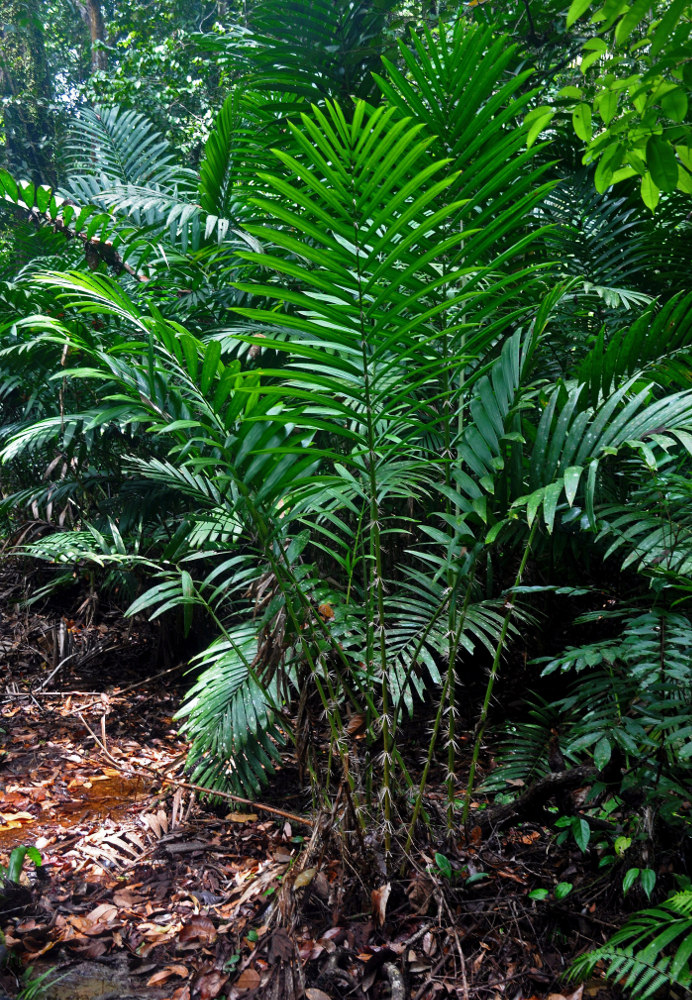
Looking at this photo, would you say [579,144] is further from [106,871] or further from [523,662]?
[106,871]

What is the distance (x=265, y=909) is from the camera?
1.75 meters

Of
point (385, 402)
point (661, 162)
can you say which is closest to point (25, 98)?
point (385, 402)

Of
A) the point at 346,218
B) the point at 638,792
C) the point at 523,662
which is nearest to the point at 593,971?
the point at 638,792

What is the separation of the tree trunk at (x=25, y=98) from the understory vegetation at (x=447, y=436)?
887 centimetres

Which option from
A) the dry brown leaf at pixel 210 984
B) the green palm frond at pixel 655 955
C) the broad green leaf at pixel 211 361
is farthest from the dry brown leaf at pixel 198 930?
the broad green leaf at pixel 211 361

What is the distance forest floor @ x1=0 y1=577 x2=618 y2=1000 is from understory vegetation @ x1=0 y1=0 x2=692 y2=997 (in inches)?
3.9

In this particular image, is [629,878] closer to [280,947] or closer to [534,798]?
[534,798]

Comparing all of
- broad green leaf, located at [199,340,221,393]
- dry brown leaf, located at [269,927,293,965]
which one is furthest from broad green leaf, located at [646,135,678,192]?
dry brown leaf, located at [269,927,293,965]

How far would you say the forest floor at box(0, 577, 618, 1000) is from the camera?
59.6 inches

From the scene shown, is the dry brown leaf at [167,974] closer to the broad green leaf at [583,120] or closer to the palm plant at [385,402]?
the palm plant at [385,402]

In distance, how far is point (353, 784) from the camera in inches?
64.5

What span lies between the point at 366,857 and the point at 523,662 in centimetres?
122

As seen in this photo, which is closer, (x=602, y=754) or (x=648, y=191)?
(x=602, y=754)

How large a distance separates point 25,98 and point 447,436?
463 inches
